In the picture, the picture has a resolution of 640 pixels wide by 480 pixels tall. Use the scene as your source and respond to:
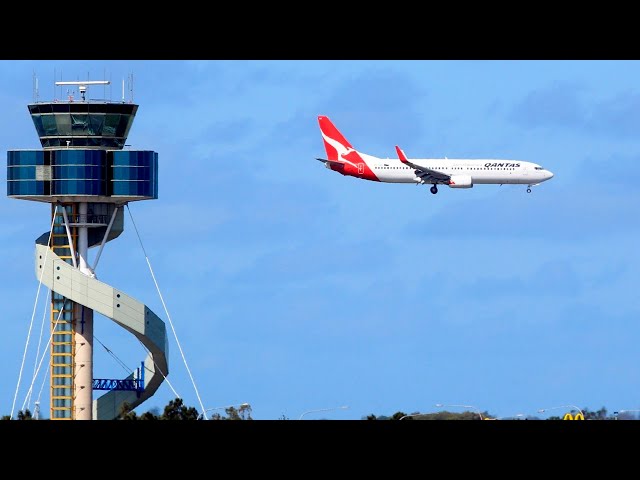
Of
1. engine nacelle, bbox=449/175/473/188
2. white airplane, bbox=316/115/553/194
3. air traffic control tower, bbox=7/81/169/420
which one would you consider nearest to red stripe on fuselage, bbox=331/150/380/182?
white airplane, bbox=316/115/553/194

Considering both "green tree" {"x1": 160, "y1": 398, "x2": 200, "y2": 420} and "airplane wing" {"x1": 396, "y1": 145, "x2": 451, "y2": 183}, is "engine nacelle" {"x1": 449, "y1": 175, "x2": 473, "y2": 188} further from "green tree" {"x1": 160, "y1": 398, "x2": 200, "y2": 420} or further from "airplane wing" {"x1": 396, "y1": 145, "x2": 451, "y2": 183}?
"green tree" {"x1": 160, "y1": 398, "x2": 200, "y2": 420}

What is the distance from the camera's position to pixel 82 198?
16725 cm

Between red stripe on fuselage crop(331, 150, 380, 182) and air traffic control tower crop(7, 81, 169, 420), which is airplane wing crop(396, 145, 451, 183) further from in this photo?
air traffic control tower crop(7, 81, 169, 420)

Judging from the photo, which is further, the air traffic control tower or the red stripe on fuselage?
the red stripe on fuselage

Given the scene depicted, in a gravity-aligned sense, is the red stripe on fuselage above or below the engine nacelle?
above

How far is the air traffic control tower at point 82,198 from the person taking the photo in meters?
167

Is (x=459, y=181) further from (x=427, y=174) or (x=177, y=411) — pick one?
(x=177, y=411)

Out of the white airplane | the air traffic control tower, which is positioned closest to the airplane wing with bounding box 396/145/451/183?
the white airplane

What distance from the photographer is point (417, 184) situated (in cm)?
17788

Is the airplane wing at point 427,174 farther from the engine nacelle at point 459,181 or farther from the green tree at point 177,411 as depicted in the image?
the green tree at point 177,411

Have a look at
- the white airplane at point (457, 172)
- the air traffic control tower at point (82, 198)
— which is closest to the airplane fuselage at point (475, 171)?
the white airplane at point (457, 172)

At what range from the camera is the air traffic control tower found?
16738 centimetres
